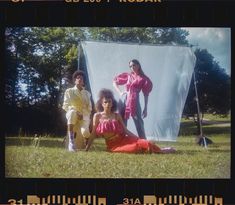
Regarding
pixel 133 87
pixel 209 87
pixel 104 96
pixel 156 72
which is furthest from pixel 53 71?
pixel 209 87

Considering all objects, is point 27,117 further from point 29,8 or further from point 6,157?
point 29,8

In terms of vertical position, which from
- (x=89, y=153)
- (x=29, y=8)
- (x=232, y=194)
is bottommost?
(x=232, y=194)

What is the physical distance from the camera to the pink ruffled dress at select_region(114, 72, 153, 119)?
371 centimetres

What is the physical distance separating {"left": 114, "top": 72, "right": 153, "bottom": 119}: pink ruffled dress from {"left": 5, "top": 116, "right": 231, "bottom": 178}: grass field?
10.6 inches

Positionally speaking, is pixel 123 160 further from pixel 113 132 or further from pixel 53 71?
pixel 53 71

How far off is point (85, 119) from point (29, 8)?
0.73m

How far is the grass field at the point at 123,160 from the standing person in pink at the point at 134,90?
→ 0.20 m

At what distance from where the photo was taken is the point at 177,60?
3.71m

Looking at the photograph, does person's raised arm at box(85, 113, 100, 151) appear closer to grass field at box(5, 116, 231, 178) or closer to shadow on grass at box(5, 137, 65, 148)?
grass field at box(5, 116, 231, 178)

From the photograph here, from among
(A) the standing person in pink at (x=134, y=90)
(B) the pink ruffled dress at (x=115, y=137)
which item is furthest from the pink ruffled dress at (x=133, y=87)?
(B) the pink ruffled dress at (x=115, y=137)

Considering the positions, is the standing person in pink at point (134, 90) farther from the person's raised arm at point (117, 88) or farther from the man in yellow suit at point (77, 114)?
the man in yellow suit at point (77, 114)

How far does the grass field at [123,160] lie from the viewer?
3684 mm

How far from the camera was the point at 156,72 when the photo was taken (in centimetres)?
371

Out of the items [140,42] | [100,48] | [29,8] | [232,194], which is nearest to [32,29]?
[29,8]
